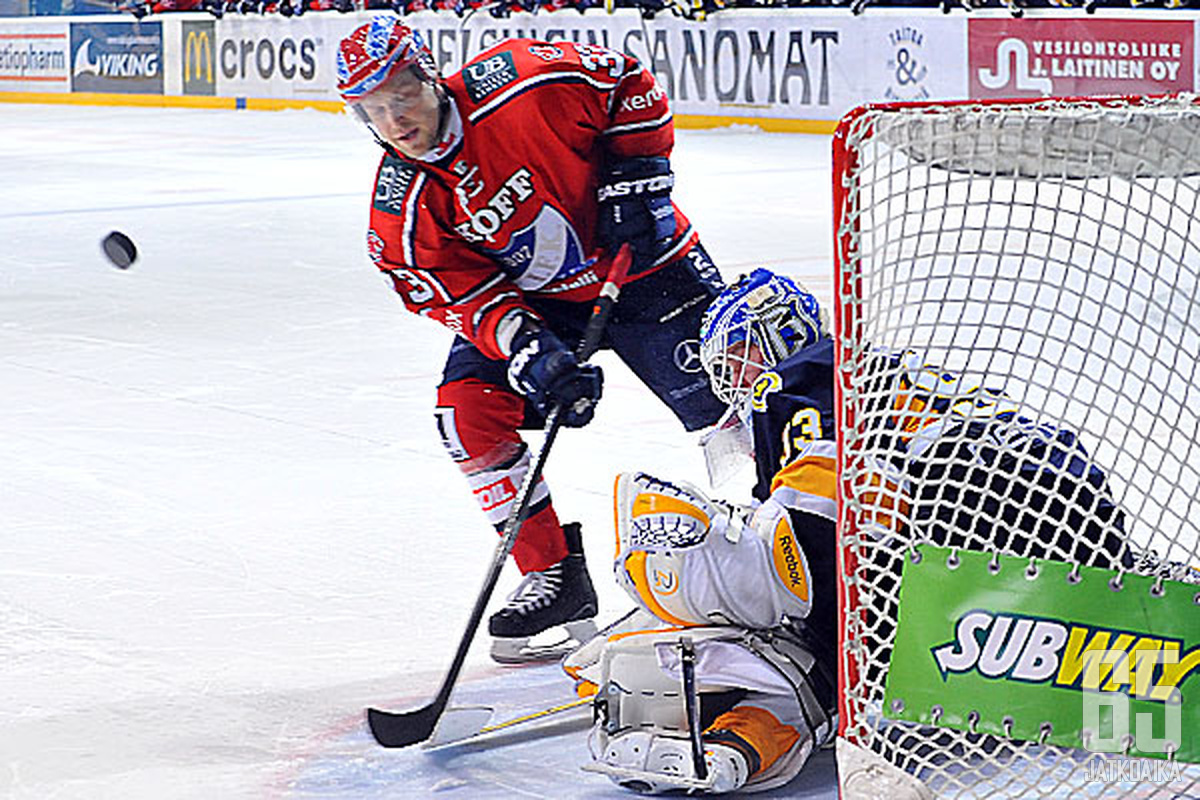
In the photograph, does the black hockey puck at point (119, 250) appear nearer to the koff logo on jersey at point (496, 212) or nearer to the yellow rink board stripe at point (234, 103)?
the koff logo on jersey at point (496, 212)

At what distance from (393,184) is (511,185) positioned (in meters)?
0.18

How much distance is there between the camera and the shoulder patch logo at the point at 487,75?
3053mm

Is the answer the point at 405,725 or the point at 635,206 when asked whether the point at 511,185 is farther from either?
the point at 405,725

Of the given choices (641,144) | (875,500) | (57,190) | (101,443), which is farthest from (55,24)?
(875,500)

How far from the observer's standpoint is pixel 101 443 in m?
4.52

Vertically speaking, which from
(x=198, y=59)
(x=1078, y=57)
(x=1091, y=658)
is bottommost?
(x=198, y=59)

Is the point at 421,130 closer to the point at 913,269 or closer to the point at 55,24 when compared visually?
the point at 913,269

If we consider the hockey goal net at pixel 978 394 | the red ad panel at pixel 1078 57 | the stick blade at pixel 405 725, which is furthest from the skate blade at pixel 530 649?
the red ad panel at pixel 1078 57

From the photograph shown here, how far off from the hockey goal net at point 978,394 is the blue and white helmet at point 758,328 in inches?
12.7

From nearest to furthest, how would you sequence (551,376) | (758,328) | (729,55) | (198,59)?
(758,328) < (551,376) < (729,55) < (198,59)

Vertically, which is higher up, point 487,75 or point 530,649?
point 487,75

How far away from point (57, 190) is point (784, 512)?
29.3ft

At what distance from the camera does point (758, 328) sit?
2498mm

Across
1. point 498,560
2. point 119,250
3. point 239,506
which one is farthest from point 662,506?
point 119,250
